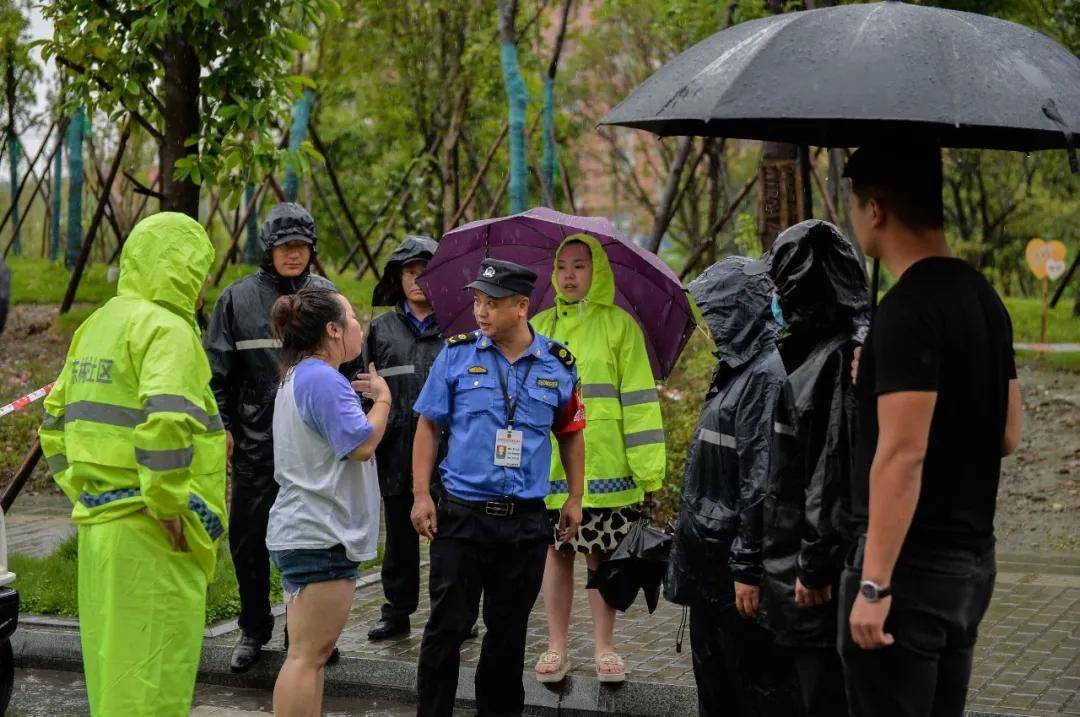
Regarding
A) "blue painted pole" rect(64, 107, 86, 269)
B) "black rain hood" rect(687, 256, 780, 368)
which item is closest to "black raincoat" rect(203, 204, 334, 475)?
"black rain hood" rect(687, 256, 780, 368)

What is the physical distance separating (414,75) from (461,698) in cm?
1654

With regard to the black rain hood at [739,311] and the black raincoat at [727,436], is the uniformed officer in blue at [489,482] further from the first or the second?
the black rain hood at [739,311]

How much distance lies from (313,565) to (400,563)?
7.03 ft

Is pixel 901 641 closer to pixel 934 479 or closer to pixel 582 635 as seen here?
pixel 934 479

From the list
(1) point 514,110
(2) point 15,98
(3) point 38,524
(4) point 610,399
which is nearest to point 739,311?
(4) point 610,399

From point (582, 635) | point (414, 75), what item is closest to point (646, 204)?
point (414, 75)

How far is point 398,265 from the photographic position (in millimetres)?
7551

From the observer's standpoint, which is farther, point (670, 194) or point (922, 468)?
point (670, 194)

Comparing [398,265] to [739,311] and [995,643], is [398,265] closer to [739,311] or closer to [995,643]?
[739,311]

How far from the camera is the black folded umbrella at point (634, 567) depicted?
6.24 m

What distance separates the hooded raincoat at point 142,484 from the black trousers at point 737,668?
1.83 metres

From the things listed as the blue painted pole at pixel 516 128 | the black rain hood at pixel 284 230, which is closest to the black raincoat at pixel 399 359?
the black rain hood at pixel 284 230

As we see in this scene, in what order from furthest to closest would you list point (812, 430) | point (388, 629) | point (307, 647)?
point (388, 629) → point (307, 647) → point (812, 430)

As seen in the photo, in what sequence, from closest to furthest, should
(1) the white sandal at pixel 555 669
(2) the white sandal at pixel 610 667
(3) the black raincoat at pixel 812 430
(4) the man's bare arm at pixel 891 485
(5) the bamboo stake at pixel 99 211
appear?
(4) the man's bare arm at pixel 891 485 < (3) the black raincoat at pixel 812 430 < (2) the white sandal at pixel 610 667 < (1) the white sandal at pixel 555 669 < (5) the bamboo stake at pixel 99 211
